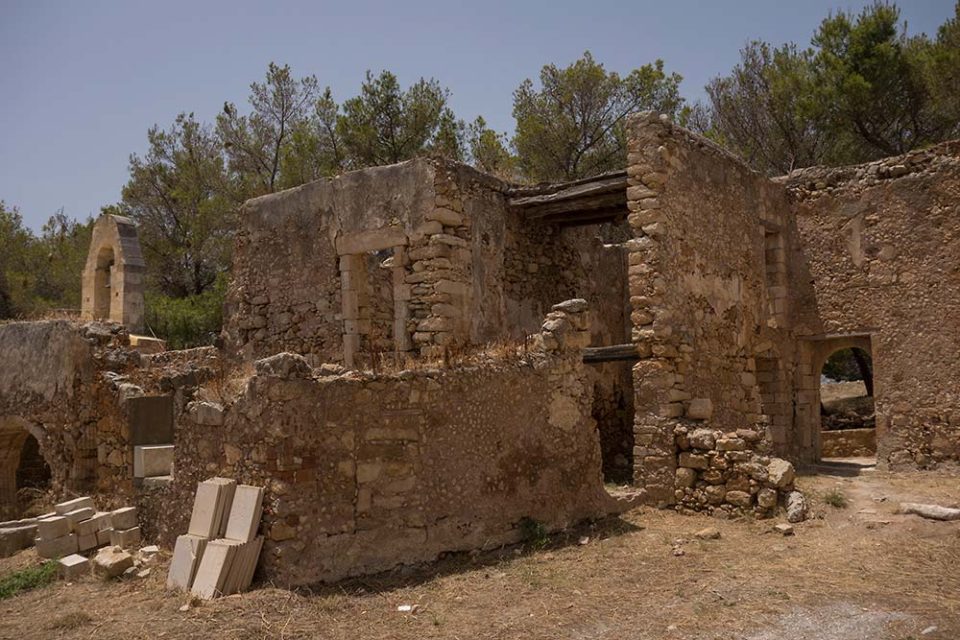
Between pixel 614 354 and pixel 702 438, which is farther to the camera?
pixel 614 354

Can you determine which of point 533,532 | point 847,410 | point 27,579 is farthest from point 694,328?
point 847,410

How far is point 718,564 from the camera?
20.9 feet

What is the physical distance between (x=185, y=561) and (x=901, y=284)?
993 cm

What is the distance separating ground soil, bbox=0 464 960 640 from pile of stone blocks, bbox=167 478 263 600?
0.45 ft

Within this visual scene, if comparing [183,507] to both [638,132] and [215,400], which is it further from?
[638,132]

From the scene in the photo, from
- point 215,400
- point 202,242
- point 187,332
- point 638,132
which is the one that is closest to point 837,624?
point 215,400

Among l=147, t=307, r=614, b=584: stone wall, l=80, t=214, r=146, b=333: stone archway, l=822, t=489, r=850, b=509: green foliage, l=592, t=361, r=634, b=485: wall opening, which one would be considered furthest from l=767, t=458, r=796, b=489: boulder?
l=80, t=214, r=146, b=333: stone archway

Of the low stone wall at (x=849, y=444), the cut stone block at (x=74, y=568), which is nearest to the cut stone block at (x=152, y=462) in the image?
the cut stone block at (x=74, y=568)

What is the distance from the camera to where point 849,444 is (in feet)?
48.4

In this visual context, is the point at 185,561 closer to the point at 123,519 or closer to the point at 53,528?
the point at 123,519

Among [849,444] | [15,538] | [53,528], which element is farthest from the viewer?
[849,444]

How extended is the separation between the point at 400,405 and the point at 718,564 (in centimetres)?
285

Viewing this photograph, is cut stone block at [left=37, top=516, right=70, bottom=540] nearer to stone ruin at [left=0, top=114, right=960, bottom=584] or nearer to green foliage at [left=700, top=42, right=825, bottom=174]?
stone ruin at [left=0, top=114, right=960, bottom=584]

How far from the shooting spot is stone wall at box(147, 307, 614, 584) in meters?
5.60
